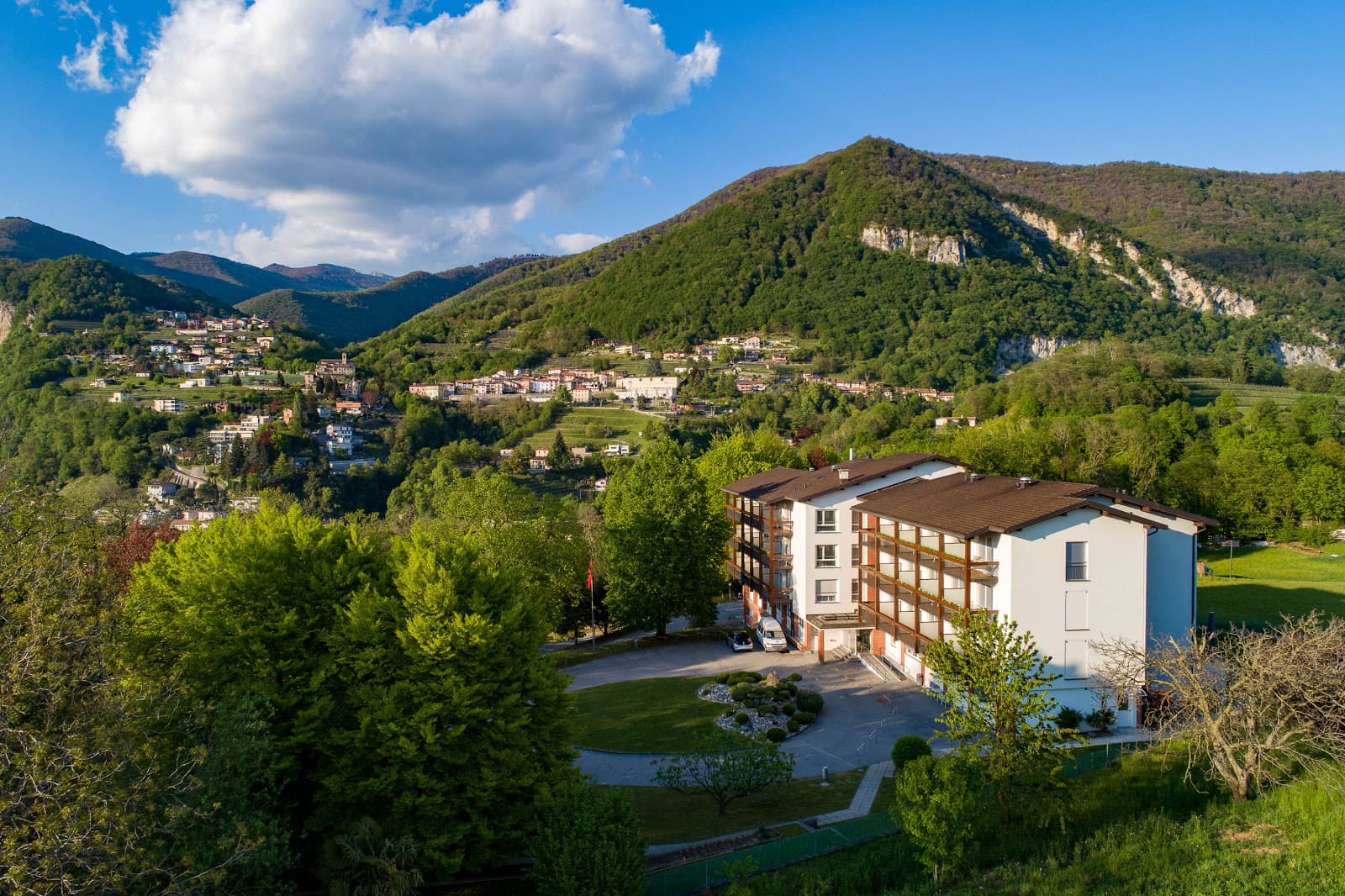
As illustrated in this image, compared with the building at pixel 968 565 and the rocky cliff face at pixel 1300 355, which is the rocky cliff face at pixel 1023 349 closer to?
the rocky cliff face at pixel 1300 355

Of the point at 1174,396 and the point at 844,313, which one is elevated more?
the point at 844,313

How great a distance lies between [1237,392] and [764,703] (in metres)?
100

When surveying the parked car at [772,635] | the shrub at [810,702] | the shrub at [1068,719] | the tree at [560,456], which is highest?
the tree at [560,456]

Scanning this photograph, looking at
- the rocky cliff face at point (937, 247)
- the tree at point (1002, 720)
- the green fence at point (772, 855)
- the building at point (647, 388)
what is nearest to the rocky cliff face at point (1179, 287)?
the rocky cliff face at point (937, 247)

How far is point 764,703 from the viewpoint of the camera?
99.6 feet

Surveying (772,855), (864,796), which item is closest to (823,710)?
(864,796)

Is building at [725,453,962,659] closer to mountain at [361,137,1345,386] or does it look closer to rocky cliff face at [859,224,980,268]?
mountain at [361,137,1345,386]

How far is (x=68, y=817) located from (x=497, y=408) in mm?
132080

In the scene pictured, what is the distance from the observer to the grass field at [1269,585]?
39.7 m

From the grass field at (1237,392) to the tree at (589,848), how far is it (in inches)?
3908

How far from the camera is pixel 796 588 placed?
39.7m

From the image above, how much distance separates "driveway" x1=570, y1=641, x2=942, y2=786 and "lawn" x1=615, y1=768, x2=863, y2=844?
0.97 m

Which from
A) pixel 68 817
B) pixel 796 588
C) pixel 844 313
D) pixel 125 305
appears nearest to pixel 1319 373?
pixel 844 313

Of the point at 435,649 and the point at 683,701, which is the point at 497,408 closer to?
the point at 683,701
